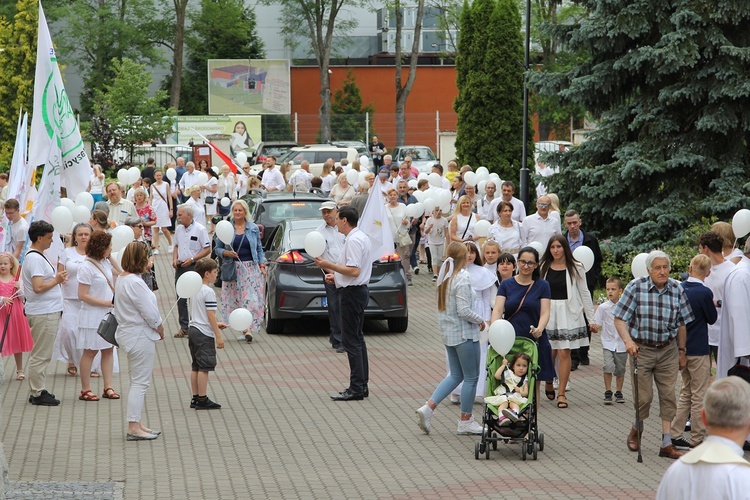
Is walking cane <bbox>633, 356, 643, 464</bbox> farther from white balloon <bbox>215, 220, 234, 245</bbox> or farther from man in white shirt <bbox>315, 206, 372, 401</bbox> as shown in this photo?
white balloon <bbox>215, 220, 234, 245</bbox>

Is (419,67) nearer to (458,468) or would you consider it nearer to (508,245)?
(508,245)

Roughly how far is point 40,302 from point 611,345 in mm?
5823

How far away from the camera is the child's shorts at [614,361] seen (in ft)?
37.9

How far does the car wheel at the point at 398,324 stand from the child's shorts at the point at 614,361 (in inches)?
195

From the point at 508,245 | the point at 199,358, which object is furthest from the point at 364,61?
the point at 199,358

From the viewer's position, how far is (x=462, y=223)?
58.4ft

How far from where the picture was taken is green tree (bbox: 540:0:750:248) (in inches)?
687

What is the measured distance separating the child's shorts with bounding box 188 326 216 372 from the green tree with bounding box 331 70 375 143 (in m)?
41.9

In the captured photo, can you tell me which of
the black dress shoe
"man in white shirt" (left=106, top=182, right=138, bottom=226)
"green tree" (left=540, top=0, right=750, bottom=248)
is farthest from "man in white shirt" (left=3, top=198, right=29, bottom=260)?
"green tree" (left=540, top=0, right=750, bottom=248)

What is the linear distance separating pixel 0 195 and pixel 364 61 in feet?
154

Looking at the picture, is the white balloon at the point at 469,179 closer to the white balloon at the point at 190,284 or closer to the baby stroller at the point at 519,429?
the white balloon at the point at 190,284

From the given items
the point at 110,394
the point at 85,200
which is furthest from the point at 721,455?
the point at 85,200

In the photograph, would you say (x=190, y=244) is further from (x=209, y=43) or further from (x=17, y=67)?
(x=209, y=43)

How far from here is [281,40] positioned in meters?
65.4
